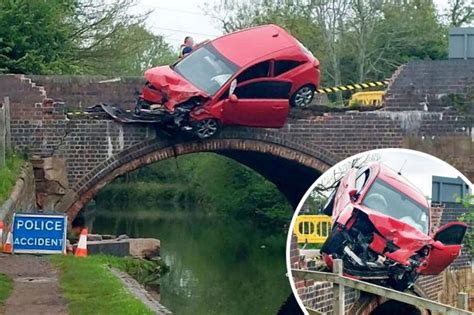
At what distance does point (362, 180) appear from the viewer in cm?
918

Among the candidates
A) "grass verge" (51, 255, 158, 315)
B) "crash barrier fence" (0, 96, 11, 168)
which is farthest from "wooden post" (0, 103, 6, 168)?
"grass verge" (51, 255, 158, 315)

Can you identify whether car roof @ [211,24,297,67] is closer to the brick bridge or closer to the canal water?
the brick bridge

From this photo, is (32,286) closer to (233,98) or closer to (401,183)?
(401,183)

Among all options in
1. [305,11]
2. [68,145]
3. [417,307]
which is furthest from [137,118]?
[305,11]

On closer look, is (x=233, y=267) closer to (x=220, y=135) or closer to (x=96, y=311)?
(x=220, y=135)

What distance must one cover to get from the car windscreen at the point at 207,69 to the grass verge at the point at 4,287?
32.1 feet

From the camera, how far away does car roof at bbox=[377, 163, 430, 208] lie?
9.15 meters

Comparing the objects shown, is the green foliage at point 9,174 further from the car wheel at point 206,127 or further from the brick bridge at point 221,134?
the car wheel at point 206,127

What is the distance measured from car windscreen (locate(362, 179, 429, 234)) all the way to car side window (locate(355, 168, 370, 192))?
0.22 feet

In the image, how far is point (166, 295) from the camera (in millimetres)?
21078

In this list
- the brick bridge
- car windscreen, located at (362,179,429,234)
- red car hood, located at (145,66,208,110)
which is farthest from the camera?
the brick bridge

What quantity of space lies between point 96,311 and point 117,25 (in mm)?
22772

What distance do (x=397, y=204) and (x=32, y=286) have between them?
16.5 ft

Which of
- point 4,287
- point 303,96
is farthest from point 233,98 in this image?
point 4,287
